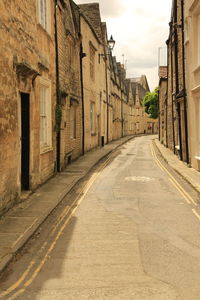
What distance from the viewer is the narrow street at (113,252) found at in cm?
408

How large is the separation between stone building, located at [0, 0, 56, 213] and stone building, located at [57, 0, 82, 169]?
1338 millimetres

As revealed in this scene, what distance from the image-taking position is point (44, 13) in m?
11.6

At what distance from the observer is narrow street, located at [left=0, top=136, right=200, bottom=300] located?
4.08 metres

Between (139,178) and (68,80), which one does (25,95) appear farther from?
(68,80)

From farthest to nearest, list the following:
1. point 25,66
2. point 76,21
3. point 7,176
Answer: point 76,21, point 25,66, point 7,176

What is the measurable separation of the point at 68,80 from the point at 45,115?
4540 mm

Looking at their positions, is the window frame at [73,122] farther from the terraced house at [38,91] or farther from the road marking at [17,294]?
the road marking at [17,294]

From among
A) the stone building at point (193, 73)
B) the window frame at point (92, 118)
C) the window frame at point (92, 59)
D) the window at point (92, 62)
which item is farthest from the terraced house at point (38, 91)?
the stone building at point (193, 73)

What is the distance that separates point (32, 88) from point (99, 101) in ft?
64.1

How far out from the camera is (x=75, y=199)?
9312mm

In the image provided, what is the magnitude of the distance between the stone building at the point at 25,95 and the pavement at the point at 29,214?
1.02 feet

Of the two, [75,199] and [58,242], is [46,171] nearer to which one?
[75,199]

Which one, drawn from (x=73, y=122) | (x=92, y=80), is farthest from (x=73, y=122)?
(x=92, y=80)

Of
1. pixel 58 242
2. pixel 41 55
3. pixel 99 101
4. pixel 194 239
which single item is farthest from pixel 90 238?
pixel 99 101
